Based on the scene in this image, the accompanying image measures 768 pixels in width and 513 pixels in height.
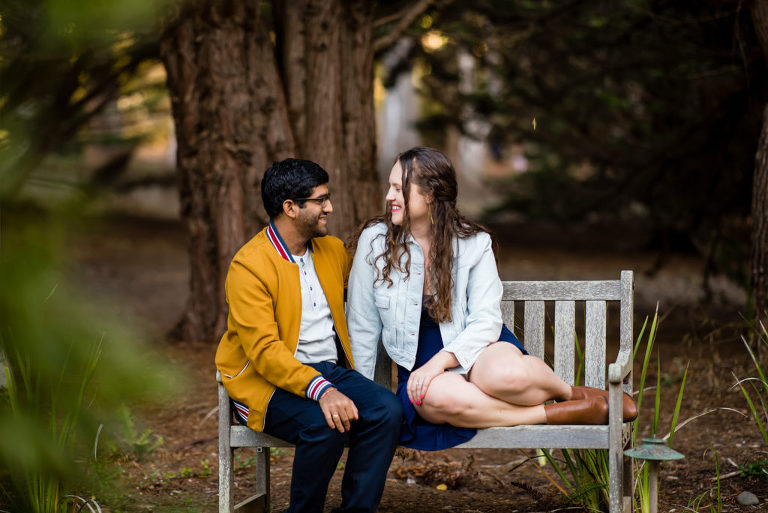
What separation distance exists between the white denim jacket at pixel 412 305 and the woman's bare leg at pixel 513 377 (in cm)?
7

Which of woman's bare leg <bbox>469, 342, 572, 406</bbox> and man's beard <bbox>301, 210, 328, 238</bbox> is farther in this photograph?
man's beard <bbox>301, 210, 328, 238</bbox>

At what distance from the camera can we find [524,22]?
24.0ft

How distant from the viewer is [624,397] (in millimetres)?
3270

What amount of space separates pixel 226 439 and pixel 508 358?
110 centimetres

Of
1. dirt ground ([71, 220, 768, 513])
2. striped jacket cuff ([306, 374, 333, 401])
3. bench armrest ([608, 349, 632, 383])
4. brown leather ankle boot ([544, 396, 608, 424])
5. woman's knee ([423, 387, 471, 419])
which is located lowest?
dirt ground ([71, 220, 768, 513])

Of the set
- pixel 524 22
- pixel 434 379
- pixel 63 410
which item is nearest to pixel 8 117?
pixel 63 410

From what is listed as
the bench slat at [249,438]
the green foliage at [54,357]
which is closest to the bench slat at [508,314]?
the bench slat at [249,438]

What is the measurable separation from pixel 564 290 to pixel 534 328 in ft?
0.73

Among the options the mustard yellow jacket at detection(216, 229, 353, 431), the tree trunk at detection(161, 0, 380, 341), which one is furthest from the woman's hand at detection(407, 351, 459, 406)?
the tree trunk at detection(161, 0, 380, 341)

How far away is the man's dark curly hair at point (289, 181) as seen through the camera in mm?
3291

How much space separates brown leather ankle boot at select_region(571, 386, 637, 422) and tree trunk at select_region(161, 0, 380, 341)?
9.37 ft

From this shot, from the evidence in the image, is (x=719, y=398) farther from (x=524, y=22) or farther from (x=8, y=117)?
(x=8, y=117)

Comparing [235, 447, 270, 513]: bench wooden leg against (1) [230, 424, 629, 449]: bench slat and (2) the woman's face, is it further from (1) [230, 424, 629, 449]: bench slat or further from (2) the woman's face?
(2) the woman's face

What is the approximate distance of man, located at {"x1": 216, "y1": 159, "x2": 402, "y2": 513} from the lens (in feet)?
9.96
